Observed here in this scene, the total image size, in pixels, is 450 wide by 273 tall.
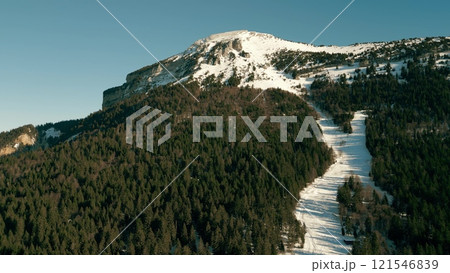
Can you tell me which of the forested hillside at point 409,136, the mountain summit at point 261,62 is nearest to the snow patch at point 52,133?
the mountain summit at point 261,62

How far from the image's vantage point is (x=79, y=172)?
63312mm

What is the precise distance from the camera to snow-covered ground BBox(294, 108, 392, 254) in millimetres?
39188

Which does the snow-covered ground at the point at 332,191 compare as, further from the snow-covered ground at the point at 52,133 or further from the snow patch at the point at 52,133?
the snow-covered ground at the point at 52,133

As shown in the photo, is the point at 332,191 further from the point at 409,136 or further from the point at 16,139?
the point at 16,139

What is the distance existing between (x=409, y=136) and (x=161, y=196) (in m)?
50.8

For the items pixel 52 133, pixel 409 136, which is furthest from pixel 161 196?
pixel 52 133

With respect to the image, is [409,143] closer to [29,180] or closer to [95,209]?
[95,209]

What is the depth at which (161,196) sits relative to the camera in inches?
2072

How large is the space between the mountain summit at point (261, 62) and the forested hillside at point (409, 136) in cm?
1294

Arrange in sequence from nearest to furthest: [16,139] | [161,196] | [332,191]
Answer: [332,191]
[161,196]
[16,139]

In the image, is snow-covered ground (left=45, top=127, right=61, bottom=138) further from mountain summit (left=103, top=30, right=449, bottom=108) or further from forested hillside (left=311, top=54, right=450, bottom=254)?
forested hillside (left=311, top=54, right=450, bottom=254)
